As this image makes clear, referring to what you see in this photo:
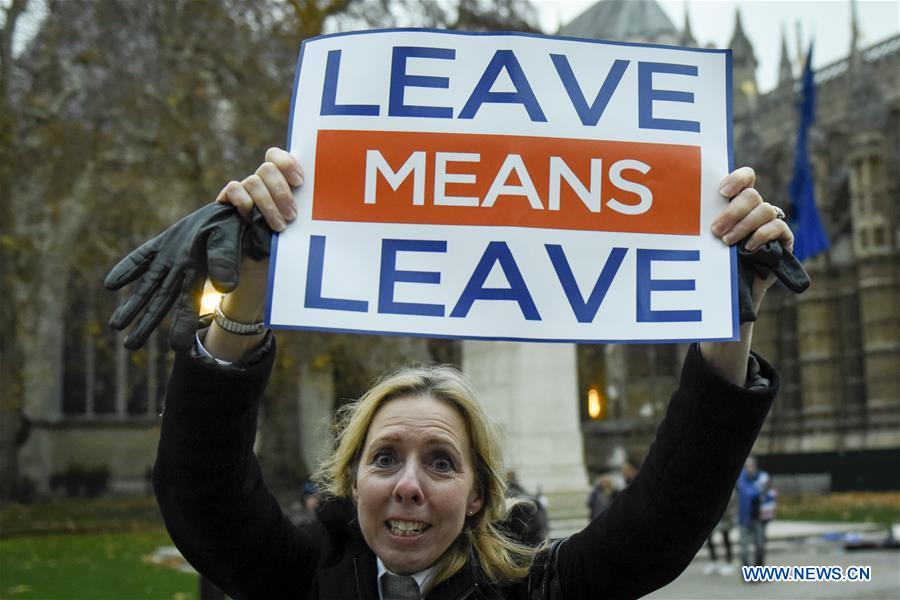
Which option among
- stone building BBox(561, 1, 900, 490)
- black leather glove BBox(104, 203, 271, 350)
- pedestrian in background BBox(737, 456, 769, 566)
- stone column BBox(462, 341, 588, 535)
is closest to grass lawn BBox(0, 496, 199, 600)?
stone column BBox(462, 341, 588, 535)

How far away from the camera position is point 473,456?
2.46 meters

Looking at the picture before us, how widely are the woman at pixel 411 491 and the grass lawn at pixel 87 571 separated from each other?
9093mm

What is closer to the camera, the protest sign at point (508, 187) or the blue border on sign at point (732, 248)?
the blue border on sign at point (732, 248)

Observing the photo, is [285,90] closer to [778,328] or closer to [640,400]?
[640,400]

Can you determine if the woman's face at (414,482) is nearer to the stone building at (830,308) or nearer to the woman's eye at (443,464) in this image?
the woman's eye at (443,464)

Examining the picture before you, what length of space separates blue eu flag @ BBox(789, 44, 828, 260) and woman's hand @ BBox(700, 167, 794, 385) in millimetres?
22262

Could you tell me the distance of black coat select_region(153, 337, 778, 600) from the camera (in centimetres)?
220

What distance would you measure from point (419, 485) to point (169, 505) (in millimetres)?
498

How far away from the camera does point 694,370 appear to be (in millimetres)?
2309

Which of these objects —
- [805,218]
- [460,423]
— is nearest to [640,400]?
[805,218]

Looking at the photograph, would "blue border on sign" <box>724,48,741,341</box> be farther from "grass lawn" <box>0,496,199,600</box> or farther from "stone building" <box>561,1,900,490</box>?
"stone building" <box>561,1,900,490</box>

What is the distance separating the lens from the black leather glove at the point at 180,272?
82.2 inches

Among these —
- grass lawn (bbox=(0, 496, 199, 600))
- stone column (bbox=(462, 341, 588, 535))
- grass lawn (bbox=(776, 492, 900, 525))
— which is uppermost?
stone column (bbox=(462, 341, 588, 535))

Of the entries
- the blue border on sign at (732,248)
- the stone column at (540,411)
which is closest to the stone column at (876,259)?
the stone column at (540,411)
